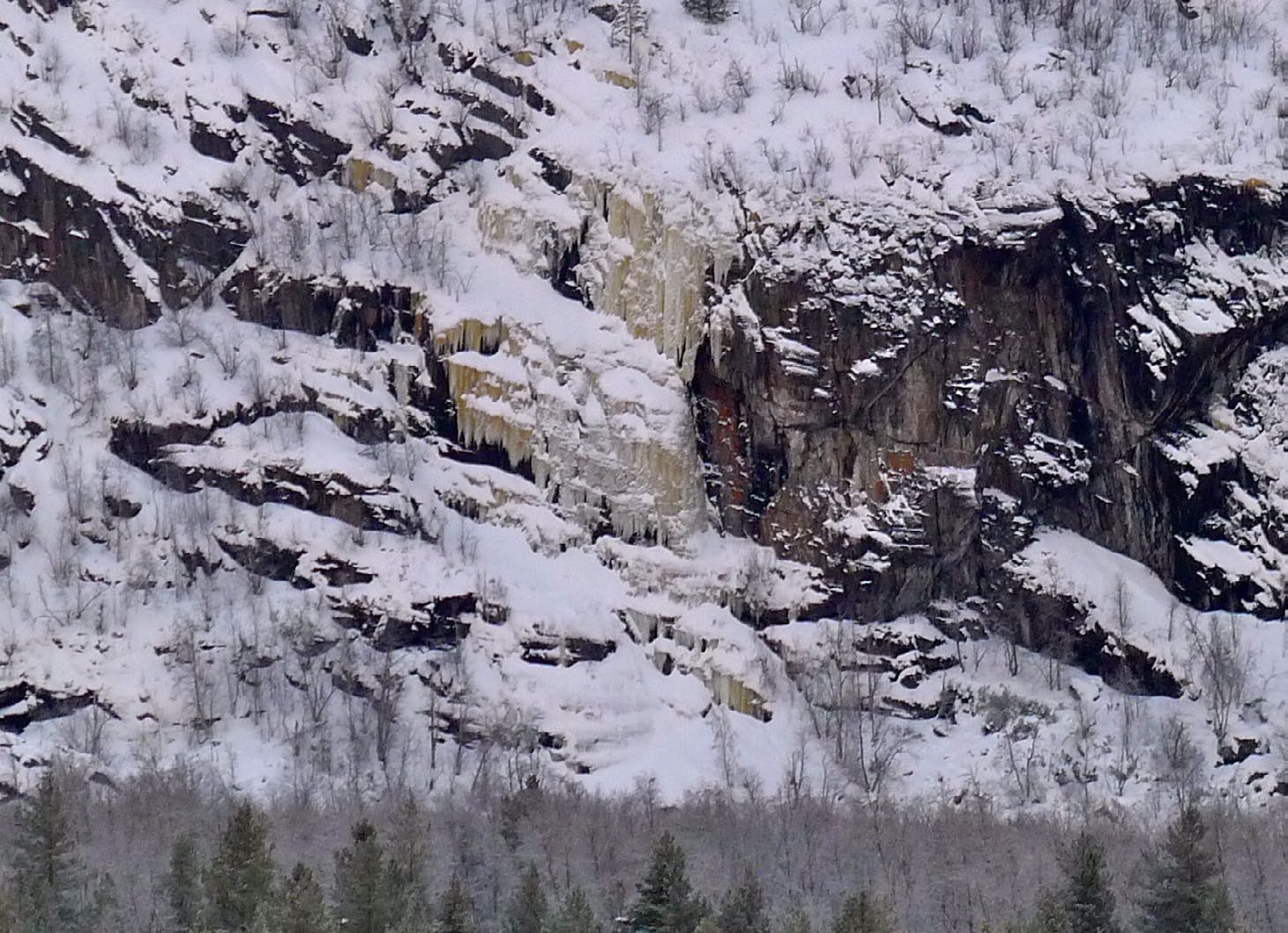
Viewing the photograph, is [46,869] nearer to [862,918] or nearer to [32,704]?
[32,704]

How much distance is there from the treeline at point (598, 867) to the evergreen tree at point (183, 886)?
6cm

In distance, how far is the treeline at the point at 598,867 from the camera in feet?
144

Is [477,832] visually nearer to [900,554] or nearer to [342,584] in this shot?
[342,584]

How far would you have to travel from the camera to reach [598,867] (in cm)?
5300

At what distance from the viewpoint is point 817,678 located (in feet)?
199

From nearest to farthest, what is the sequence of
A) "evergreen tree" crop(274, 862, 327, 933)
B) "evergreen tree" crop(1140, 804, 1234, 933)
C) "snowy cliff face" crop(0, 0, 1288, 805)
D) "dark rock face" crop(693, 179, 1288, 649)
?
"evergreen tree" crop(274, 862, 327, 933)
"evergreen tree" crop(1140, 804, 1234, 933)
"snowy cliff face" crop(0, 0, 1288, 805)
"dark rock face" crop(693, 179, 1288, 649)

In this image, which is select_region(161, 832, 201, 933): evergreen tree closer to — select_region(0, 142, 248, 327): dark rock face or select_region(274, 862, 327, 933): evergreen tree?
select_region(274, 862, 327, 933): evergreen tree

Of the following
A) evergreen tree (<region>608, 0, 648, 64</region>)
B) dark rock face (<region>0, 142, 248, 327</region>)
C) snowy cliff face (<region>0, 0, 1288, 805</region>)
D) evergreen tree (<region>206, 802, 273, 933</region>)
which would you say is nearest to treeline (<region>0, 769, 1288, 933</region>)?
evergreen tree (<region>206, 802, 273, 933</region>)

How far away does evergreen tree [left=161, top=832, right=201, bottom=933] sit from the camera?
4566 centimetres

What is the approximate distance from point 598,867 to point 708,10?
3010 centimetres

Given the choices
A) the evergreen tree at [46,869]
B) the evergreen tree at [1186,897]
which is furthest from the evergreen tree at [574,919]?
the evergreen tree at [1186,897]

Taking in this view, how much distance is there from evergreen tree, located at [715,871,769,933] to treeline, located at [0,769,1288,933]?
0.24ft

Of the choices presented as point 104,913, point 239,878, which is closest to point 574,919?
point 239,878

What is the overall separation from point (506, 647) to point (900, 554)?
10.5 m
